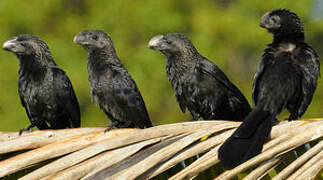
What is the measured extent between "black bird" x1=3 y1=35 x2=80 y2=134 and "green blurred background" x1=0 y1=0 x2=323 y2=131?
449cm

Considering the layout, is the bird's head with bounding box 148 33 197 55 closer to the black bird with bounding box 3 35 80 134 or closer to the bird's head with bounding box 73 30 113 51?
the bird's head with bounding box 73 30 113 51

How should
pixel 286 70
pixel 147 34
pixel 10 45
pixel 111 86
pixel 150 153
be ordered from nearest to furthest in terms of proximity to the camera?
pixel 150 153
pixel 286 70
pixel 111 86
pixel 10 45
pixel 147 34

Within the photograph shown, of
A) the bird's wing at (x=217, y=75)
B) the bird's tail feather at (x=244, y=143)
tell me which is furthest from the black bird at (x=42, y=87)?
the bird's tail feather at (x=244, y=143)

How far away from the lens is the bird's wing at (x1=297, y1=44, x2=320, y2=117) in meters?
2.93

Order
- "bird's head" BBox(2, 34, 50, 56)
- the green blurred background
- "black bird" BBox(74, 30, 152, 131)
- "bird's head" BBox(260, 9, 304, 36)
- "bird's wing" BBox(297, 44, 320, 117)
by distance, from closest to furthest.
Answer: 1. "bird's wing" BBox(297, 44, 320, 117)
2. "bird's head" BBox(260, 9, 304, 36)
3. "black bird" BBox(74, 30, 152, 131)
4. "bird's head" BBox(2, 34, 50, 56)
5. the green blurred background

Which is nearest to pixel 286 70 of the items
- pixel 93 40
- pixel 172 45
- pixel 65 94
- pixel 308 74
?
pixel 308 74

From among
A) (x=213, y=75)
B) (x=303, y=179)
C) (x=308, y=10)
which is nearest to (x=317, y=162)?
(x=303, y=179)

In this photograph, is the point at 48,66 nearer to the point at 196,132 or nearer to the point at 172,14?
the point at 196,132

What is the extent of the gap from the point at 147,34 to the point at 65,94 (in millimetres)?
6115

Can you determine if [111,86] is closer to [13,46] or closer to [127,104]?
[127,104]

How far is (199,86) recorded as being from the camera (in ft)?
12.0

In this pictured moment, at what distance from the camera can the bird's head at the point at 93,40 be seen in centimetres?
377

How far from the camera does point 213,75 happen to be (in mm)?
3680

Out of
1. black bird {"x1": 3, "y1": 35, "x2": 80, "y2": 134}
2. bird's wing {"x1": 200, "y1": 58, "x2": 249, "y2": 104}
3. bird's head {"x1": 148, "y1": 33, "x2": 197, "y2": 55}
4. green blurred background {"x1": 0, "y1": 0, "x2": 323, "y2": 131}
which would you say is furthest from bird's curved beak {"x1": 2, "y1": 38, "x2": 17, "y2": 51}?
green blurred background {"x1": 0, "y1": 0, "x2": 323, "y2": 131}
